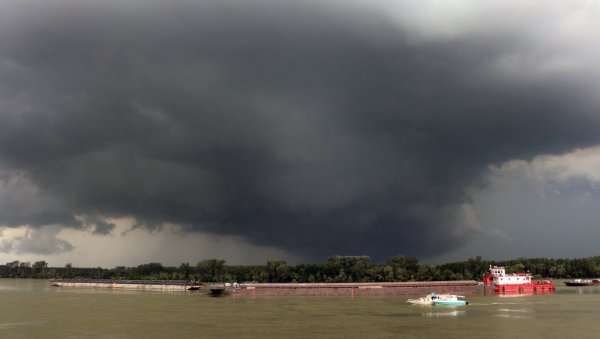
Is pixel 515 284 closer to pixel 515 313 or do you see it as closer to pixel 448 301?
pixel 448 301

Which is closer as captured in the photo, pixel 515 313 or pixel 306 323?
pixel 306 323

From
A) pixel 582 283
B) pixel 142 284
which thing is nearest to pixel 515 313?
pixel 582 283

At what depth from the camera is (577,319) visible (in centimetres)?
6131

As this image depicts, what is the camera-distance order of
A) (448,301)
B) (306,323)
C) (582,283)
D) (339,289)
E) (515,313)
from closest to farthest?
(306,323) → (515,313) → (448,301) → (339,289) → (582,283)

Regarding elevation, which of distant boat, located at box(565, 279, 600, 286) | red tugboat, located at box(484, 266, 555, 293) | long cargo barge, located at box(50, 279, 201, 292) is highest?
red tugboat, located at box(484, 266, 555, 293)

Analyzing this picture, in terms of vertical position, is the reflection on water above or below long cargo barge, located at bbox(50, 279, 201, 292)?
above

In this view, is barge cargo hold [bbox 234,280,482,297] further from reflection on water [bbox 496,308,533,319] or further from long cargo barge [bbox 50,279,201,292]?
reflection on water [bbox 496,308,533,319]

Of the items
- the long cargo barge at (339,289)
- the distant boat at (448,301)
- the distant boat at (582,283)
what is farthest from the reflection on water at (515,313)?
the distant boat at (582,283)

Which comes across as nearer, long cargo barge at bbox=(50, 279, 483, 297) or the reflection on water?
the reflection on water

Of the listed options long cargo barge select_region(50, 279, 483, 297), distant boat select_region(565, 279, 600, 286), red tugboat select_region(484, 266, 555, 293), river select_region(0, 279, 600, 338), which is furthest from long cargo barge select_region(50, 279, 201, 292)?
distant boat select_region(565, 279, 600, 286)

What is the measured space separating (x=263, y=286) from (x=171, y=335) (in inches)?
A: 2999

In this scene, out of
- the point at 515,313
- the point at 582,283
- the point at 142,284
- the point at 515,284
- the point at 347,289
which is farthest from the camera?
the point at 142,284

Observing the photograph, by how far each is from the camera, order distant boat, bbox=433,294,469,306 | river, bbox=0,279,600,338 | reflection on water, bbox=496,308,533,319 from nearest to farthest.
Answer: river, bbox=0,279,600,338
reflection on water, bbox=496,308,533,319
distant boat, bbox=433,294,469,306

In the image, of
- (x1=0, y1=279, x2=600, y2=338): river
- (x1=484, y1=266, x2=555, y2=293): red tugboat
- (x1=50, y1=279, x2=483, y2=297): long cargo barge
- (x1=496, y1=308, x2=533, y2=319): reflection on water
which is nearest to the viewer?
(x1=0, y1=279, x2=600, y2=338): river
